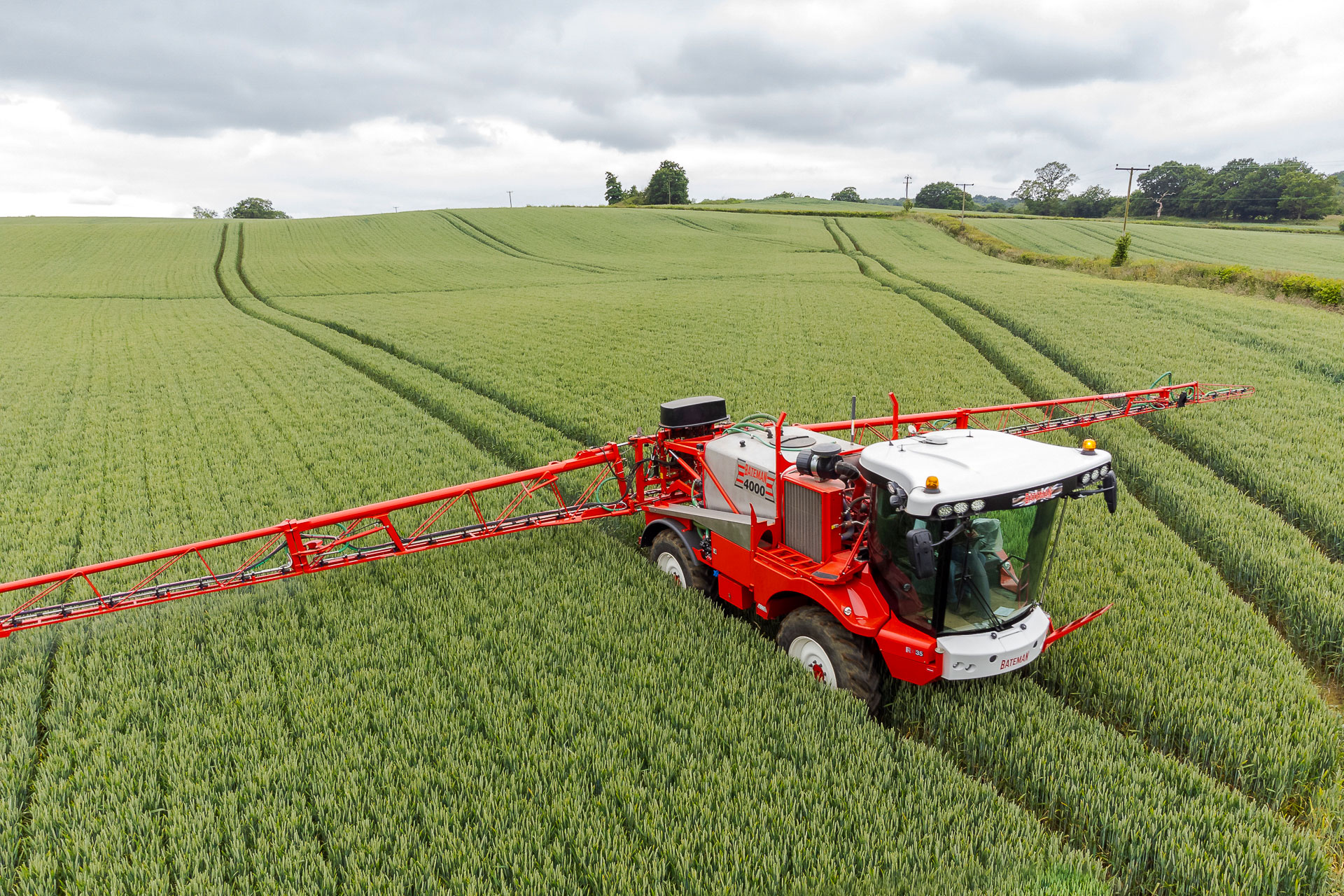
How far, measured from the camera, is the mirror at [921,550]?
440 centimetres

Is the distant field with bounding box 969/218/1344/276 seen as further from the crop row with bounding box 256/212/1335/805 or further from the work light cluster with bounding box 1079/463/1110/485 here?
the work light cluster with bounding box 1079/463/1110/485

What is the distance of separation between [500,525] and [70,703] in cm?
387

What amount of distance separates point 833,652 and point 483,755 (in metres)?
2.82

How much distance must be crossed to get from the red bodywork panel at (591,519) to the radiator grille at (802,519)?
0.04 metres

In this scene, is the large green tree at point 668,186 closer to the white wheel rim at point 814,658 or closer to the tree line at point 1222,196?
the tree line at point 1222,196

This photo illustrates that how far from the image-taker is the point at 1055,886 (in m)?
3.72

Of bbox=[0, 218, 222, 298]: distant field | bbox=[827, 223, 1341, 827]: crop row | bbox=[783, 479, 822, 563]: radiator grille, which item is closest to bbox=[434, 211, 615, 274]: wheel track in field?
bbox=[0, 218, 222, 298]: distant field

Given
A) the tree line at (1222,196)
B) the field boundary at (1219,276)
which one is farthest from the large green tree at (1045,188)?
the field boundary at (1219,276)

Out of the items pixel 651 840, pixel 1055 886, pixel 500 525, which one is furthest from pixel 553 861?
pixel 500 525

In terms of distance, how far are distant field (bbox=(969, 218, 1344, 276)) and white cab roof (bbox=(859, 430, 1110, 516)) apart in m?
50.8

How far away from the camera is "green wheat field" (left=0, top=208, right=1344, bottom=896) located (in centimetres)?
395

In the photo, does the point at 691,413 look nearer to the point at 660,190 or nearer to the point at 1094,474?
the point at 1094,474

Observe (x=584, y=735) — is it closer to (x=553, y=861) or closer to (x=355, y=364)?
(x=553, y=861)

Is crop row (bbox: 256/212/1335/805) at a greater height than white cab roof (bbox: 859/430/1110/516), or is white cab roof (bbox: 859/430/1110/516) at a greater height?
white cab roof (bbox: 859/430/1110/516)
